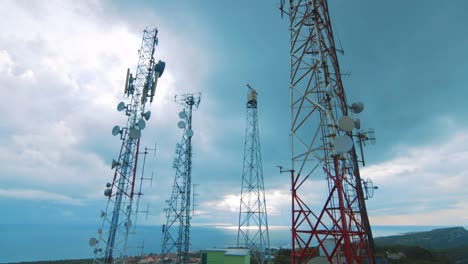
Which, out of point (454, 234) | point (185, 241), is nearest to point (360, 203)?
point (185, 241)

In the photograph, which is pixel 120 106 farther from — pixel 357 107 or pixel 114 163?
pixel 357 107

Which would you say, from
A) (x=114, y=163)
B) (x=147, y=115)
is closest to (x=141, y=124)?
(x=147, y=115)

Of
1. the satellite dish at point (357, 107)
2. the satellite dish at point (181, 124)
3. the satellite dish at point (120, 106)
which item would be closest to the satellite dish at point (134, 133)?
the satellite dish at point (120, 106)

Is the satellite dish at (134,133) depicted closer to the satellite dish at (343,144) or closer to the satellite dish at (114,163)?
the satellite dish at (114,163)

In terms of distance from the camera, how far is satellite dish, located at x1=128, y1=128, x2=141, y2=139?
16.2 m

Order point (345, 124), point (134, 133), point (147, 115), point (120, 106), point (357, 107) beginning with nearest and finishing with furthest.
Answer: point (345, 124), point (357, 107), point (134, 133), point (147, 115), point (120, 106)

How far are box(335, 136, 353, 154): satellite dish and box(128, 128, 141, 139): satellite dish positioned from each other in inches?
495

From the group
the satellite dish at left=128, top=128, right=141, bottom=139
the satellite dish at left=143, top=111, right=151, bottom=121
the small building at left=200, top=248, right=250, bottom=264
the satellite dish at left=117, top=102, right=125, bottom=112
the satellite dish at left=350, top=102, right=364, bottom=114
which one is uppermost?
the satellite dish at left=117, top=102, right=125, bottom=112

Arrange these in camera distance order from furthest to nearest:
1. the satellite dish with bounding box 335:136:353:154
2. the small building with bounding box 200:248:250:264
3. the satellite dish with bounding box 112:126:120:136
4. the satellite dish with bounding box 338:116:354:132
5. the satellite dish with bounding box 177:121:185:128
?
the satellite dish with bounding box 177:121:185:128 → the small building with bounding box 200:248:250:264 → the satellite dish with bounding box 112:126:120:136 → the satellite dish with bounding box 338:116:354:132 → the satellite dish with bounding box 335:136:353:154

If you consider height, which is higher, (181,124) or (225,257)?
(181,124)

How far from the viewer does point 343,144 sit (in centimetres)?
928

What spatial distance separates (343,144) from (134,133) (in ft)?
42.5

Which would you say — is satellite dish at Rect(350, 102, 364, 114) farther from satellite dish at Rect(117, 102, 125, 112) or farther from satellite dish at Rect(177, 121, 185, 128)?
satellite dish at Rect(177, 121, 185, 128)

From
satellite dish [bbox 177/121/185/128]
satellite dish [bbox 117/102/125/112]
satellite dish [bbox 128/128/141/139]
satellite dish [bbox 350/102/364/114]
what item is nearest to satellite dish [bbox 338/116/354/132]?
satellite dish [bbox 350/102/364/114]
